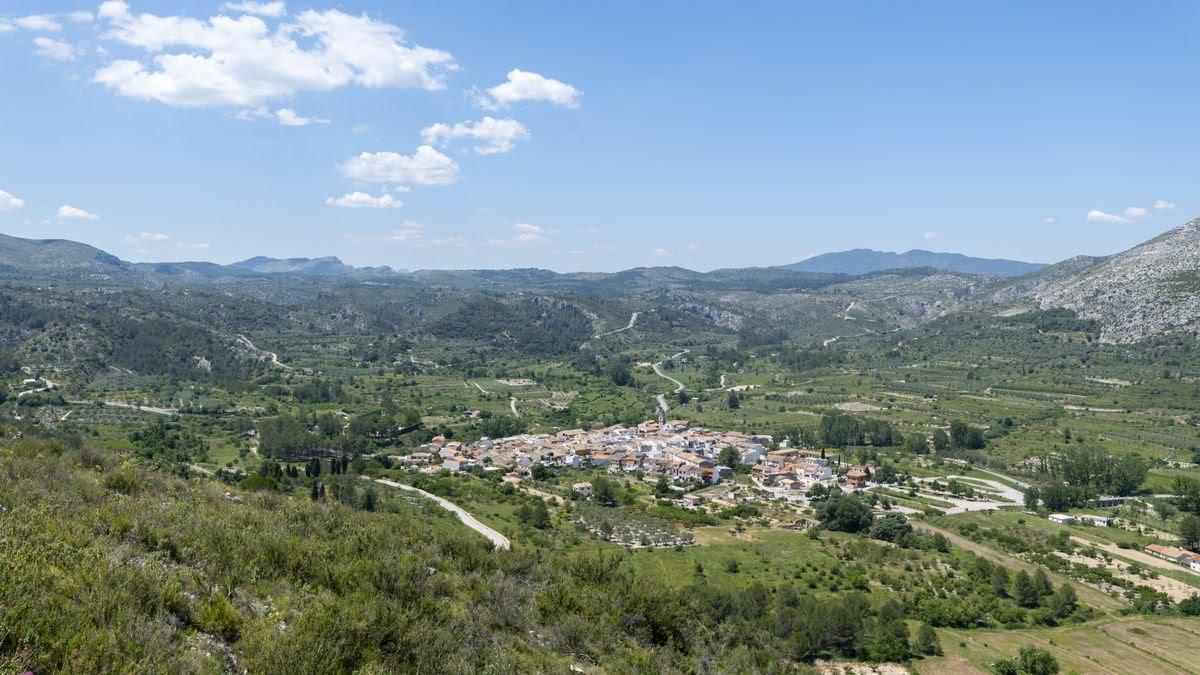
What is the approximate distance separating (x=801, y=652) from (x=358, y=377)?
115m

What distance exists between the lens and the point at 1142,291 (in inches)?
5792

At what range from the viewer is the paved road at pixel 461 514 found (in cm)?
3926

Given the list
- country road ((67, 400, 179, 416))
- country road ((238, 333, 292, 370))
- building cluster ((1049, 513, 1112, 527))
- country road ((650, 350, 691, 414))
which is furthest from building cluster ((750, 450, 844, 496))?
country road ((238, 333, 292, 370))

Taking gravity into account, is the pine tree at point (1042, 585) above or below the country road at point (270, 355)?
above

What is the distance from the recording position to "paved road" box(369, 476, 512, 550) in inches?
1546

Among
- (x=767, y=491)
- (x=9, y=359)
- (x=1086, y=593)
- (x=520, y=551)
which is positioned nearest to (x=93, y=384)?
(x=9, y=359)

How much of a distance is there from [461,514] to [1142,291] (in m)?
172

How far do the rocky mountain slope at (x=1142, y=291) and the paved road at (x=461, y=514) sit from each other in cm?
14873

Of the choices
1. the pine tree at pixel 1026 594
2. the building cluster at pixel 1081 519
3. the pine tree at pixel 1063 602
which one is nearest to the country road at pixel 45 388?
the pine tree at pixel 1026 594

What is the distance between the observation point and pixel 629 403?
112 meters

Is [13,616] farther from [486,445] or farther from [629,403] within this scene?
[629,403]

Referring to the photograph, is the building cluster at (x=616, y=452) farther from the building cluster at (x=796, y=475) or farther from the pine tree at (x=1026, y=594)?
the pine tree at (x=1026, y=594)

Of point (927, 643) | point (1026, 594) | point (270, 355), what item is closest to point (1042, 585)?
point (1026, 594)

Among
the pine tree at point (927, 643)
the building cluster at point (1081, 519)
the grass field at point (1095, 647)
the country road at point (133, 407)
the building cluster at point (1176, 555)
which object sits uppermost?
the pine tree at point (927, 643)
